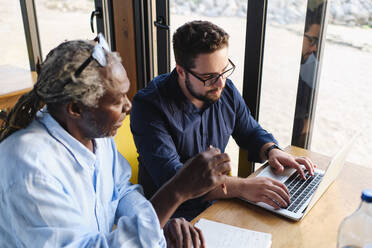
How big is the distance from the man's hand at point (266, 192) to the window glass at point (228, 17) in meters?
0.84

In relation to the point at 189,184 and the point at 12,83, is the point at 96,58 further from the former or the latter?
the point at 12,83

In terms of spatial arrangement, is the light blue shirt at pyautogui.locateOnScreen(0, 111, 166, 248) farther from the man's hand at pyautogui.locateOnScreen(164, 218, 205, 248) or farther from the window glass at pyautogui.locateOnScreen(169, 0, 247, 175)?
the window glass at pyautogui.locateOnScreen(169, 0, 247, 175)

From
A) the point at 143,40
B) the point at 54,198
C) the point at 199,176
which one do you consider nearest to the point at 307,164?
the point at 199,176

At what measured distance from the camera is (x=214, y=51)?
1335 mm

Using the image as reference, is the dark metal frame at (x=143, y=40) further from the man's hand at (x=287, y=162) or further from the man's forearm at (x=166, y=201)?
the man's forearm at (x=166, y=201)

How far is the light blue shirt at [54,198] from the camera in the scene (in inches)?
29.5

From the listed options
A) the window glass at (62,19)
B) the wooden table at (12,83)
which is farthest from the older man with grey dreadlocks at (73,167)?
the window glass at (62,19)

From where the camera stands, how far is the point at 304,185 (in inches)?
50.3

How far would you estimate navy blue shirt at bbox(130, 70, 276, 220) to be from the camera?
1.34 meters

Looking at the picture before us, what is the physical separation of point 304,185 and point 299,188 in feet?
0.12

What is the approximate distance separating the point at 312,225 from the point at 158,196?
0.51 m

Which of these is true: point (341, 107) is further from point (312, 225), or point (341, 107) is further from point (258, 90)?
point (312, 225)

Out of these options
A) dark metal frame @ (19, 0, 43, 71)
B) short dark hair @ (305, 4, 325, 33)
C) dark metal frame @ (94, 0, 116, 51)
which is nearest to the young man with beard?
short dark hair @ (305, 4, 325, 33)

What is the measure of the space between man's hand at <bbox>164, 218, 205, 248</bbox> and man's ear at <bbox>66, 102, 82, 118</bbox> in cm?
42
